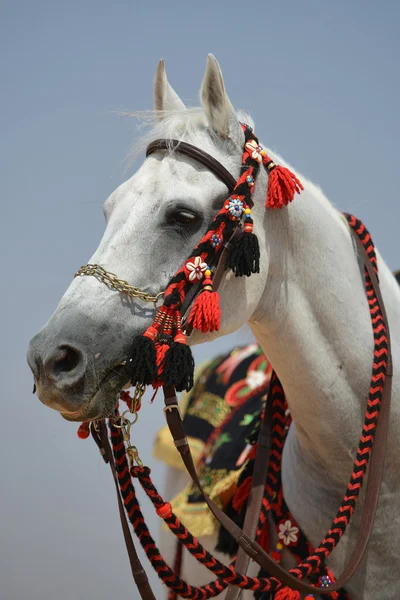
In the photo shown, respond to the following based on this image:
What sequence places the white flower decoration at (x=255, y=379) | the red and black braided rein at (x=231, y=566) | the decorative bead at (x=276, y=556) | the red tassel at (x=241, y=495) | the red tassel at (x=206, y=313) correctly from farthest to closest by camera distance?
the white flower decoration at (x=255, y=379) → the red tassel at (x=241, y=495) → the decorative bead at (x=276, y=556) → the red and black braided rein at (x=231, y=566) → the red tassel at (x=206, y=313)

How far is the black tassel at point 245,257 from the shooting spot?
171 centimetres

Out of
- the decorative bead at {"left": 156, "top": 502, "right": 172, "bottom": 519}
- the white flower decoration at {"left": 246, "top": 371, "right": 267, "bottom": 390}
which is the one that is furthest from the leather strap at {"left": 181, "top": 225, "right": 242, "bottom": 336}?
the white flower decoration at {"left": 246, "top": 371, "right": 267, "bottom": 390}

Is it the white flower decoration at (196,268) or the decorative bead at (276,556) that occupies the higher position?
the white flower decoration at (196,268)

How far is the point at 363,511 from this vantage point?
1802mm

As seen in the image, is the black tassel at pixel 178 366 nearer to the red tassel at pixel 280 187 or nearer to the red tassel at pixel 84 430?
the red tassel at pixel 84 430

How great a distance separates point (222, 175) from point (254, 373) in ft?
4.27

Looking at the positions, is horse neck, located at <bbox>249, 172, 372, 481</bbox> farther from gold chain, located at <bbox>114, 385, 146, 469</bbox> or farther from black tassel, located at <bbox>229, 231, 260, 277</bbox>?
gold chain, located at <bbox>114, 385, 146, 469</bbox>

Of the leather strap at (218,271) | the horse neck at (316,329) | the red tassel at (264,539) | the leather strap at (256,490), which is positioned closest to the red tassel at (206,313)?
the leather strap at (218,271)

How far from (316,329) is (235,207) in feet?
1.31

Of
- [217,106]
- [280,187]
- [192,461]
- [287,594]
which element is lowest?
[287,594]

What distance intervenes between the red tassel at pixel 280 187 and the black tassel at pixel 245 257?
0.14 metres

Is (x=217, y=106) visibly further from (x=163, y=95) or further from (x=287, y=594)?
(x=287, y=594)

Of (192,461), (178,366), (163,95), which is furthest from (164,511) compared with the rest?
(163,95)

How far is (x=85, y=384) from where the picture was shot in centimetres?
154
